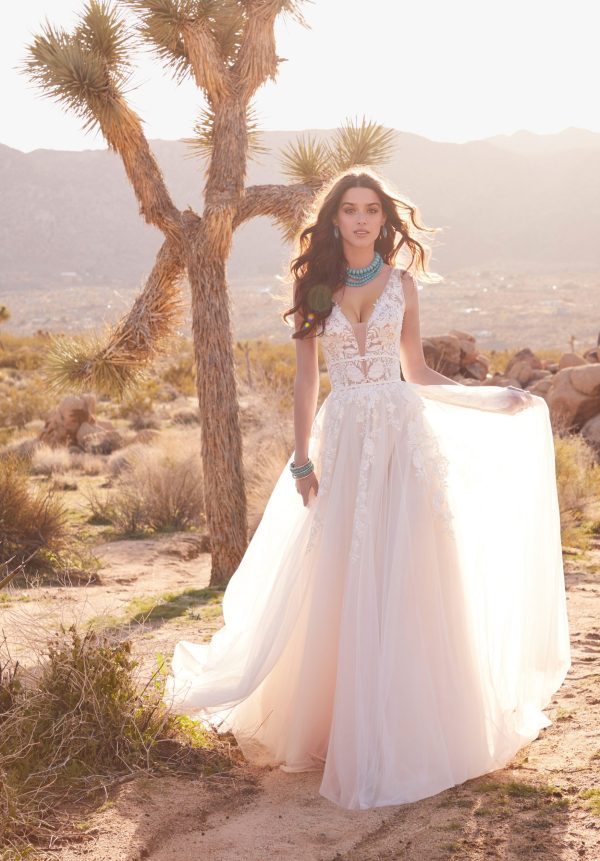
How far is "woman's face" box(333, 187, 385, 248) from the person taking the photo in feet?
12.6

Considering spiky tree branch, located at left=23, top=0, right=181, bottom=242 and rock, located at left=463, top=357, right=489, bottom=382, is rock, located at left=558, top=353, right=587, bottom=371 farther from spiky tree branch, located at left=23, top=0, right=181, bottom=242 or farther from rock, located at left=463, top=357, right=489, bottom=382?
spiky tree branch, located at left=23, top=0, right=181, bottom=242

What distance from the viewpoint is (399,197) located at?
4027mm

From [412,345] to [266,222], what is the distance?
85.5m

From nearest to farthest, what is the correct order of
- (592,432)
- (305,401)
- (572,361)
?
(305,401), (592,432), (572,361)

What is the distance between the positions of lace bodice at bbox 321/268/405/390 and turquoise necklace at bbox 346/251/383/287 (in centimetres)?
8

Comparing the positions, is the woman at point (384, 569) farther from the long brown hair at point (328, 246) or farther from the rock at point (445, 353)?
the rock at point (445, 353)

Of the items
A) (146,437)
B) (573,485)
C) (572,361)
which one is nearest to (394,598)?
(573,485)

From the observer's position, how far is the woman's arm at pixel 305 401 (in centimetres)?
379

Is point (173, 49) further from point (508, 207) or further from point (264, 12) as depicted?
point (508, 207)

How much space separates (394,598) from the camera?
341cm

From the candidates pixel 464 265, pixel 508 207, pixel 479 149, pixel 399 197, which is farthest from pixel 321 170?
pixel 479 149

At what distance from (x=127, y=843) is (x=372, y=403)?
1.75 m

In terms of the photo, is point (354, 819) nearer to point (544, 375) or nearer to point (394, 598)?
point (394, 598)

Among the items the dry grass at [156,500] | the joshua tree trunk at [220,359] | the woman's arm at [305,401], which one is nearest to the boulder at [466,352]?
the dry grass at [156,500]
